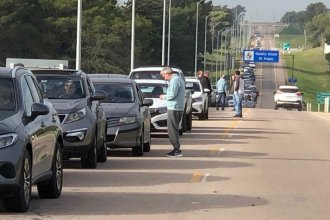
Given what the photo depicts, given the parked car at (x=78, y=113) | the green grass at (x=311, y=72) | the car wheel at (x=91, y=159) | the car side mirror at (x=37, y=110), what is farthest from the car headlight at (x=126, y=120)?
the green grass at (x=311, y=72)

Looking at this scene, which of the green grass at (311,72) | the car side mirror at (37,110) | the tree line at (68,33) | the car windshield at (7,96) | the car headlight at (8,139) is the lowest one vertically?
the green grass at (311,72)

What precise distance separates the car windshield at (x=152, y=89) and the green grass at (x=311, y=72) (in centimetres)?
8671

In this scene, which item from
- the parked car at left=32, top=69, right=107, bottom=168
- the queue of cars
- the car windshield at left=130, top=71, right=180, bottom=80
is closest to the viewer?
the queue of cars

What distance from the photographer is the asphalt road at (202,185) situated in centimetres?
1103

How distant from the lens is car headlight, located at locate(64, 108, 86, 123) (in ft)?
50.4

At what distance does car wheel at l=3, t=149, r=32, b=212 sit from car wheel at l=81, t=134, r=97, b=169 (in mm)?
5007

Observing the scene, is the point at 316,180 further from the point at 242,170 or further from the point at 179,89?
the point at 179,89

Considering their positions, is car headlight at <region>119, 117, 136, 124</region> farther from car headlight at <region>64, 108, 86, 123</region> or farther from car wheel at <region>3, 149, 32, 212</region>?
car wheel at <region>3, 149, 32, 212</region>

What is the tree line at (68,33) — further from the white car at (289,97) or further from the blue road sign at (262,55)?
the blue road sign at (262,55)

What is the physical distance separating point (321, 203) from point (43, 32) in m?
60.3

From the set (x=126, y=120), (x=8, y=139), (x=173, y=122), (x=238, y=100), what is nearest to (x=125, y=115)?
(x=126, y=120)

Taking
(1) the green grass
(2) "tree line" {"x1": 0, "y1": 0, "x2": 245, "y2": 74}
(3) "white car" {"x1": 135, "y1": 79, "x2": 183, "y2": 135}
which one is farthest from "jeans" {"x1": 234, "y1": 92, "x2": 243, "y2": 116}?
(1) the green grass

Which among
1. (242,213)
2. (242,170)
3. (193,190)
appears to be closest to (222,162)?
(242,170)

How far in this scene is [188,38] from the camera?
4382 inches
